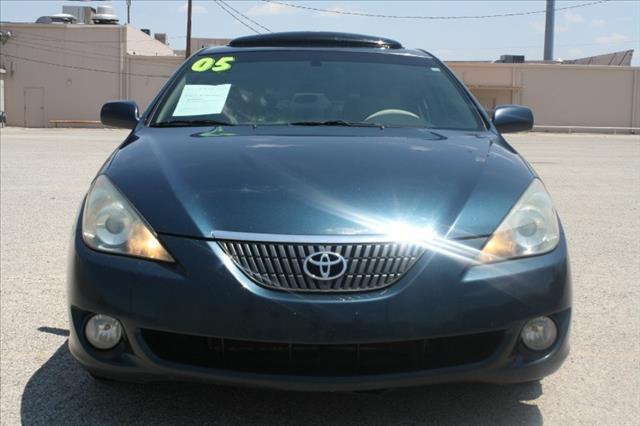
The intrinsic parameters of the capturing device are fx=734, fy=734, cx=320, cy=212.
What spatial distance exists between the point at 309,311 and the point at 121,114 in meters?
2.25

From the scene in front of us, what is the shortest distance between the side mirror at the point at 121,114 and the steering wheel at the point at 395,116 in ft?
4.39

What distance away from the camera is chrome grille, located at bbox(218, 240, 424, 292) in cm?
240

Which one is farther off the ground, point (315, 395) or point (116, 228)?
point (116, 228)

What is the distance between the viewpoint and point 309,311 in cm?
235

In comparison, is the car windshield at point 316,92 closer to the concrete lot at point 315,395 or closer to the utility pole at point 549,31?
the concrete lot at point 315,395

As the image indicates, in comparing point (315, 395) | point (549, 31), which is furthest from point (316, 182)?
point (549, 31)

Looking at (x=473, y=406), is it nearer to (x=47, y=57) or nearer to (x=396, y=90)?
(x=396, y=90)

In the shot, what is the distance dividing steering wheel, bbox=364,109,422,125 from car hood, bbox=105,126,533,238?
1.44 ft

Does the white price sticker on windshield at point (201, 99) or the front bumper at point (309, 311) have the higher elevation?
the white price sticker on windshield at point (201, 99)

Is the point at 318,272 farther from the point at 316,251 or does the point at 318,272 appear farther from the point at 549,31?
the point at 549,31

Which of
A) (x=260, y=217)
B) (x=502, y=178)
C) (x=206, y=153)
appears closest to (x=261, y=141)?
(x=206, y=153)

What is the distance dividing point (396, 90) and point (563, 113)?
Answer: 149 ft

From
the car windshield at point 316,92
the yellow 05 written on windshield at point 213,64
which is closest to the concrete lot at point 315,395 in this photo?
the car windshield at point 316,92

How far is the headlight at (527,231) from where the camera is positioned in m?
2.53
